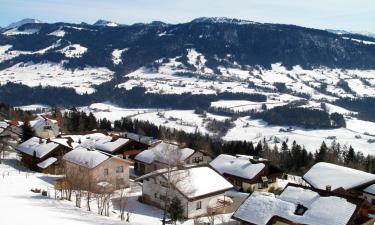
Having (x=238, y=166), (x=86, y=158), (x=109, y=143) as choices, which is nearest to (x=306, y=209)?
(x=238, y=166)

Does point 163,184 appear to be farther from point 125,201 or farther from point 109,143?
point 109,143

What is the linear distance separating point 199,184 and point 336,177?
64.7 feet

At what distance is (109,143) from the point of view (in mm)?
80750

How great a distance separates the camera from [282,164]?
9725 centimetres

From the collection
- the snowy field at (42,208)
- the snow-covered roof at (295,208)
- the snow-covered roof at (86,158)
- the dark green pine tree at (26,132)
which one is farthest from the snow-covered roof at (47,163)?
the snow-covered roof at (295,208)

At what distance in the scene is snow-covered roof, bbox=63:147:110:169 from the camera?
193 ft

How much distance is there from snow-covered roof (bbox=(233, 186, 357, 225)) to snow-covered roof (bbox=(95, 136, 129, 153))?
41666 millimetres

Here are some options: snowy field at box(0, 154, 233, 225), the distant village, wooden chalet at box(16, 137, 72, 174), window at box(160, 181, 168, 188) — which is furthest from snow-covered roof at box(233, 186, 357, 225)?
wooden chalet at box(16, 137, 72, 174)

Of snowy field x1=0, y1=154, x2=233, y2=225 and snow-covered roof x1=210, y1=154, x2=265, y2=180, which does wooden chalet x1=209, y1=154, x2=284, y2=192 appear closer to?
snow-covered roof x1=210, y1=154, x2=265, y2=180

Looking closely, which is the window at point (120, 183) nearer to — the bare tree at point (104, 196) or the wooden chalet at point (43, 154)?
the bare tree at point (104, 196)

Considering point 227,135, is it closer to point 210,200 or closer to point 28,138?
point 28,138

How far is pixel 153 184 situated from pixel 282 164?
51.4 meters

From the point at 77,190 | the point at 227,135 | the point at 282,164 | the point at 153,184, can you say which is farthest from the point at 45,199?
the point at 227,135

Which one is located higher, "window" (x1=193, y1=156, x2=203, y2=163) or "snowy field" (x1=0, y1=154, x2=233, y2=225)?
"snowy field" (x1=0, y1=154, x2=233, y2=225)
